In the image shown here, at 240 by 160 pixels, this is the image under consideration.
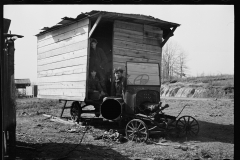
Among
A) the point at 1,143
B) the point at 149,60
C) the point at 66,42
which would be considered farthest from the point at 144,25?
the point at 1,143

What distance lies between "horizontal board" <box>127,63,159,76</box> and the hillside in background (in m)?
13.9

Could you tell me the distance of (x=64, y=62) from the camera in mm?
10992

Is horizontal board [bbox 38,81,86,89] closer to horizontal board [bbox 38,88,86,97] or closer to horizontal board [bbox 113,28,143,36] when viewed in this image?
horizontal board [bbox 38,88,86,97]

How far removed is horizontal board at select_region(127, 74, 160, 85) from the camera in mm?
9430

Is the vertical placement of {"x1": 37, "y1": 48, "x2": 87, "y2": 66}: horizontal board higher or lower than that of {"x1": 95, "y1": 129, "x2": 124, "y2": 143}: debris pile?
higher

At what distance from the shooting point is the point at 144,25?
10.4 meters

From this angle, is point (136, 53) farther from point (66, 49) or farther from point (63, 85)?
point (63, 85)

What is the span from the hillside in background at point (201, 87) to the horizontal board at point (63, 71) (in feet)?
53.6

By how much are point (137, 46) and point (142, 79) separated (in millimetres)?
1593

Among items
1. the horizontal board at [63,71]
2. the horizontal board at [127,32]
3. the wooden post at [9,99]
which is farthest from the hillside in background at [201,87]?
the wooden post at [9,99]

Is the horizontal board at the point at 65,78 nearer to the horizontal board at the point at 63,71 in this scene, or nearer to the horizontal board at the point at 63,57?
the horizontal board at the point at 63,71

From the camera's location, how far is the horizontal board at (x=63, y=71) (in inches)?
394

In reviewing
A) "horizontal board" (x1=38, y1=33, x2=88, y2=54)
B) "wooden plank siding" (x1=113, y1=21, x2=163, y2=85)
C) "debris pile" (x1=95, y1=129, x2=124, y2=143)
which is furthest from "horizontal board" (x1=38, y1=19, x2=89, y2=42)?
"debris pile" (x1=95, y1=129, x2=124, y2=143)

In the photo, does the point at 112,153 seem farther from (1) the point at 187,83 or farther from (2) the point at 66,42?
(1) the point at 187,83
